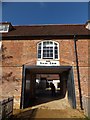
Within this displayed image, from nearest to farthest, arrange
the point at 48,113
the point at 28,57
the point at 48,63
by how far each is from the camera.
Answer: the point at 48,113 < the point at 48,63 < the point at 28,57

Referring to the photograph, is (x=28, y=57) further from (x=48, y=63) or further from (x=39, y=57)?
(x=48, y=63)

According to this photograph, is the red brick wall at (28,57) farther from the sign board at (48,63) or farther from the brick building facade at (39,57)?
the sign board at (48,63)

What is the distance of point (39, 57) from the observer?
15430 millimetres

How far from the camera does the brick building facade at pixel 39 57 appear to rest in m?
14.6

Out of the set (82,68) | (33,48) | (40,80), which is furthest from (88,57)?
(40,80)

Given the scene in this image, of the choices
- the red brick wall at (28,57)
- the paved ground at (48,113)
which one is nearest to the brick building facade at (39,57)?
the red brick wall at (28,57)

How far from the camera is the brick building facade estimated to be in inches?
576

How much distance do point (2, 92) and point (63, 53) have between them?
6248mm

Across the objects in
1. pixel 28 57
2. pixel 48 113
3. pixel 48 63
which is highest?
pixel 28 57

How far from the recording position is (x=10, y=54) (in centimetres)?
1560

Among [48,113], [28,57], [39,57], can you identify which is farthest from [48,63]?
[48,113]

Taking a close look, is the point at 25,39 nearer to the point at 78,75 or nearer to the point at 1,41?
the point at 1,41

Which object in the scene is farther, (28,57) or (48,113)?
(28,57)

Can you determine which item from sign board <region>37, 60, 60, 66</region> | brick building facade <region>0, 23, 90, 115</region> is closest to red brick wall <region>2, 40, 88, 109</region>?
brick building facade <region>0, 23, 90, 115</region>
